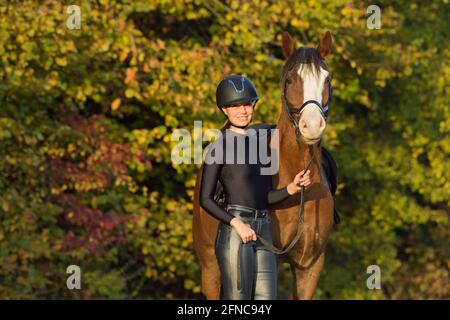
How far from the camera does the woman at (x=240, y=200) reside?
729 centimetres

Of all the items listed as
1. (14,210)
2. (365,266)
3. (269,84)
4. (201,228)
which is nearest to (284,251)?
(201,228)

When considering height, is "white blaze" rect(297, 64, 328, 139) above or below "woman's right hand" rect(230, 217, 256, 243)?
above

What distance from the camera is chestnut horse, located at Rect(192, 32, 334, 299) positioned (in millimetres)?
8383

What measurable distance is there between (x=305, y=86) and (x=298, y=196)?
95 cm

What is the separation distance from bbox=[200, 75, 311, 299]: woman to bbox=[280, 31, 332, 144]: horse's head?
1.97ft

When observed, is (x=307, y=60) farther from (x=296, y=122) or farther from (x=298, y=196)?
(x=298, y=196)

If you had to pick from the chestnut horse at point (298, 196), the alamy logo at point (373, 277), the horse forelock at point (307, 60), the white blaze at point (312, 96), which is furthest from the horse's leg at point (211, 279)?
the alamy logo at point (373, 277)

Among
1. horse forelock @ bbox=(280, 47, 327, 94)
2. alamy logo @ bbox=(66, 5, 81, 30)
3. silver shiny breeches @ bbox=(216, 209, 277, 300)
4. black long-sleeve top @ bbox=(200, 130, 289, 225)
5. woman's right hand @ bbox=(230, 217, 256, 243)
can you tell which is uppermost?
alamy logo @ bbox=(66, 5, 81, 30)

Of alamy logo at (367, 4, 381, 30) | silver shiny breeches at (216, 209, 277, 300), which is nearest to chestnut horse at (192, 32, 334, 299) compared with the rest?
silver shiny breeches at (216, 209, 277, 300)

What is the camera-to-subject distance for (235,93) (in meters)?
7.57

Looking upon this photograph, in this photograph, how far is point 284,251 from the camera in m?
8.32

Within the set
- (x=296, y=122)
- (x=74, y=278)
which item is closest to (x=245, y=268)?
(x=296, y=122)

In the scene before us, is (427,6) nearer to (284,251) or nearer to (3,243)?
(3,243)

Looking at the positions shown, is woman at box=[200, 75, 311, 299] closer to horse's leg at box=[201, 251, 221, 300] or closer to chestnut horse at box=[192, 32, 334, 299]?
chestnut horse at box=[192, 32, 334, 299]
